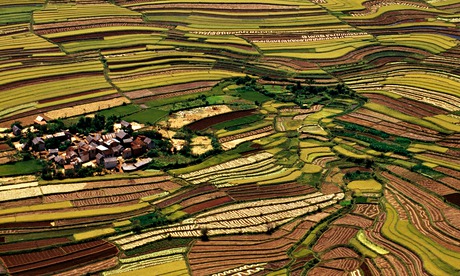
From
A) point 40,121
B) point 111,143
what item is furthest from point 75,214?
point 40,121

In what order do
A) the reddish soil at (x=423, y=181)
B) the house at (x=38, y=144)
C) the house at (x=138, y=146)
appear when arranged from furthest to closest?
the house at (x=138, y=146) → the house at (x=38, y=144) → the reddish soil at (x=423, y=181)

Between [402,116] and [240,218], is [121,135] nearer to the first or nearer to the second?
[240,218]

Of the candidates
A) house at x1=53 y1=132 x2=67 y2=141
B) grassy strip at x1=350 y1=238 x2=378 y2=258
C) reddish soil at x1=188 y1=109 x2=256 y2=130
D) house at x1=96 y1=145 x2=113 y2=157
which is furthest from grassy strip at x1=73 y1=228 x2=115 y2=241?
reddish soil at x1=188 y1=109 x2=256 y2=130

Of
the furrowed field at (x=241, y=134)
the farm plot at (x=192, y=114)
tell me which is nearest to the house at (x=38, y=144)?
the furrowed field at (x=241, y=134)

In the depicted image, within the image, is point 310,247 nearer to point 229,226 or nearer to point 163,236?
point 229,226

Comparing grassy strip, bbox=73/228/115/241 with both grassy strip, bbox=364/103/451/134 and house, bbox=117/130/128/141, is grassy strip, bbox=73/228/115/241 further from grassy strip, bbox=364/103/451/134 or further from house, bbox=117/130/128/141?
grassy strip, bbox=364/103/451/134

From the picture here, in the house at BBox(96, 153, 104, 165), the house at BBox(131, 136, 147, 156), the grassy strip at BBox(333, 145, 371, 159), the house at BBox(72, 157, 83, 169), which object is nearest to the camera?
the house at BBox(72, 157, 83, 169)

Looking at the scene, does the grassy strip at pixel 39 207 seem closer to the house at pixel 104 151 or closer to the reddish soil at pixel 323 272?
the house at pixel 104 151
